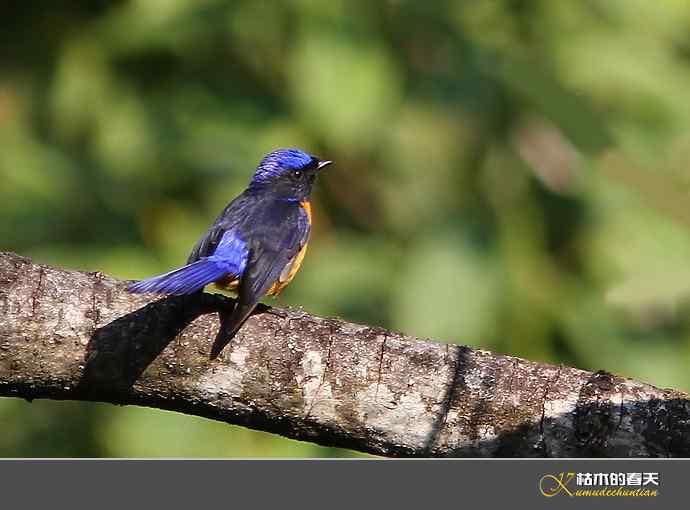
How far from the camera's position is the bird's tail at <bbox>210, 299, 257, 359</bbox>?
3.28 m

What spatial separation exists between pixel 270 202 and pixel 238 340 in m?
1.67

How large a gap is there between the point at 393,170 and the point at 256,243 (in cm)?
71

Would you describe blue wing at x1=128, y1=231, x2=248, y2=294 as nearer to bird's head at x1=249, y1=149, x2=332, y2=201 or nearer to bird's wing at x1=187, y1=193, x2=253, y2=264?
bird's wing at x1=187, y1=193, x2=253, y2=264

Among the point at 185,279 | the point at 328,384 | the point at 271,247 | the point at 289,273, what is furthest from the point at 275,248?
the point at 328,384

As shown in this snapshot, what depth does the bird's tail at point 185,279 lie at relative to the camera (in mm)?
3357

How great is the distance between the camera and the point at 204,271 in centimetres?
388

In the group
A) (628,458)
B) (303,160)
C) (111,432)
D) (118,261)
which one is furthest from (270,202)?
(628,458)

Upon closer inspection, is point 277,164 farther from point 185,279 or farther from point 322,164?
point 185,279

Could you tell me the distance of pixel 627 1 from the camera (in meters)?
4.62

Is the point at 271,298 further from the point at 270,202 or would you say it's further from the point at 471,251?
the point at 471,251
